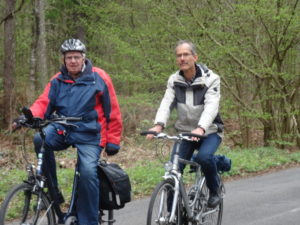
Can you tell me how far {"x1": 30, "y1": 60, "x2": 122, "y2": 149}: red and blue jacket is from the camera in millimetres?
5078

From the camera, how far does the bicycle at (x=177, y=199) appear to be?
4992 mm

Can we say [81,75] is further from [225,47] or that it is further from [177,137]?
[225,47]

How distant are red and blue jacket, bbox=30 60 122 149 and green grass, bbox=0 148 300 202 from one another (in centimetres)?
301

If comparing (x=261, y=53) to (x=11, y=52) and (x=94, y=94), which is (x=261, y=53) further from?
(x=94, y=94)

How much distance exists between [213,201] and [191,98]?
126 centimetres

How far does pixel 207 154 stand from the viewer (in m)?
5.62

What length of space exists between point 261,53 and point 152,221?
474 inches

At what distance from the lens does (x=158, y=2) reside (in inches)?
606

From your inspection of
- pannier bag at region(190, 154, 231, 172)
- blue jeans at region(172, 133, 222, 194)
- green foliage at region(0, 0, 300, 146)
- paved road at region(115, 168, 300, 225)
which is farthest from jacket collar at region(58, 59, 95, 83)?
green foliage at region(0, 0, 300, 146)

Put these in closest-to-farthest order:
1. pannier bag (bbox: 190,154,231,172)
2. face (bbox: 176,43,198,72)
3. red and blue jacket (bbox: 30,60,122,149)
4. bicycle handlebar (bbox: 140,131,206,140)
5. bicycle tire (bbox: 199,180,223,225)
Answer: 1. red and blue jacket (bbox: 30,60,122,149)
2. bicycle handlebar (bbox: 140,131,206,140)
3. face (bbox: 176,43,198,72)
4. bicycle tire (bbox: 199,180,223,225)
5. pannier bag (bbox: 190,154,231,172)

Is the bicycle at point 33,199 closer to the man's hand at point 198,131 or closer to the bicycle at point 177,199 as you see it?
the bicycle at point 177,199

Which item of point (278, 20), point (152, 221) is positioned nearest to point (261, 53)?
point (278, 20)

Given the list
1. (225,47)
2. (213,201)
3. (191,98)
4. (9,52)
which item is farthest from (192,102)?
(9,52)

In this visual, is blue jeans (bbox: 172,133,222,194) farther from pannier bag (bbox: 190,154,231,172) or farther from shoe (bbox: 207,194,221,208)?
pannier bag (bbox: 190,154,231,172)
